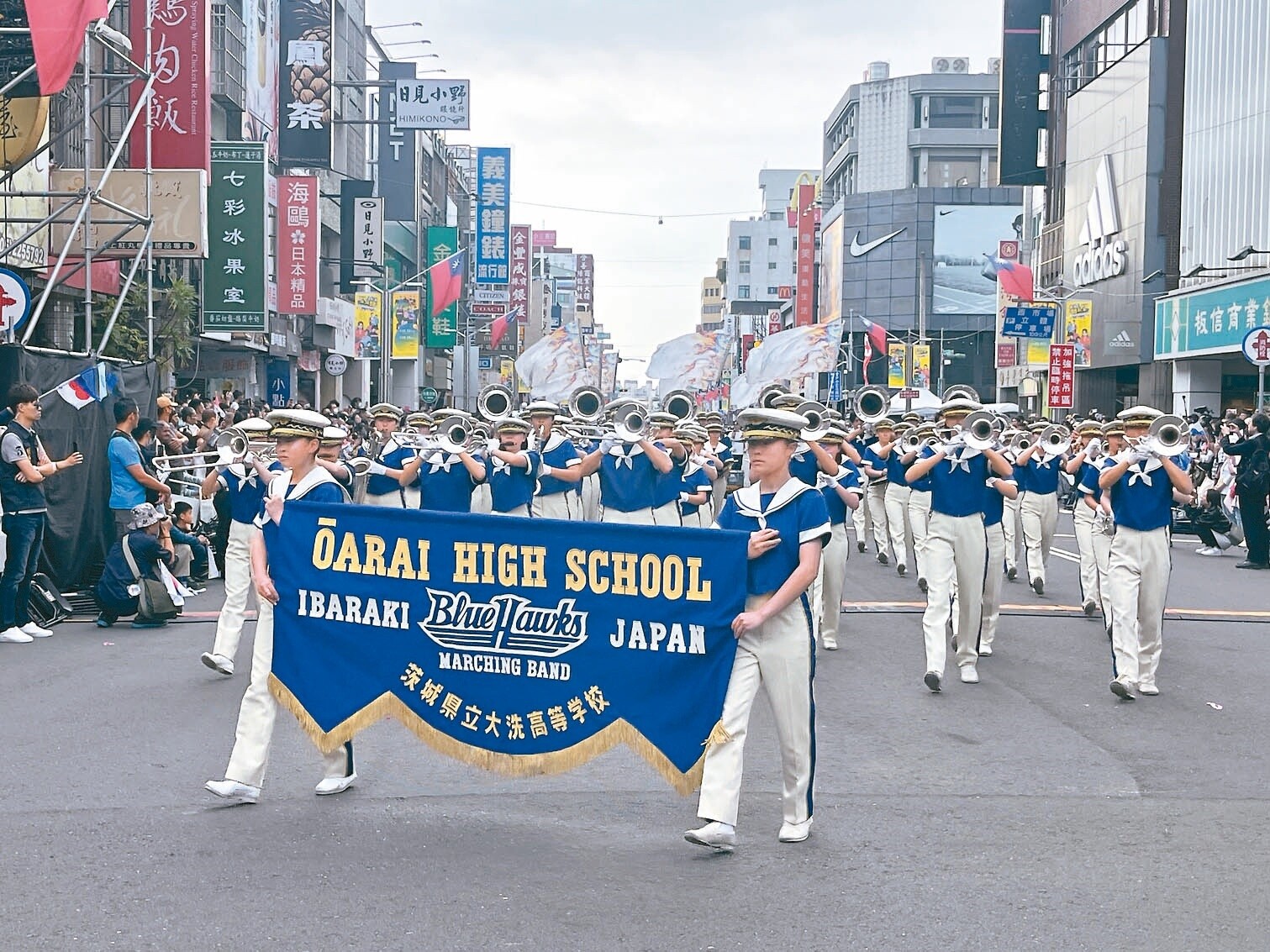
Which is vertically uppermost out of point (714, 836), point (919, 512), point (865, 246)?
point (865, 246)

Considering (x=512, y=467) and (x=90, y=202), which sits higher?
(x=90, y=202)

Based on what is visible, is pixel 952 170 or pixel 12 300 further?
pixel 952 170

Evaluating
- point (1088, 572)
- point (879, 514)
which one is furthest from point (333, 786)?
point (879, 514)

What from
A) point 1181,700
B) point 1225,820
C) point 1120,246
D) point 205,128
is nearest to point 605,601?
point 1225,820

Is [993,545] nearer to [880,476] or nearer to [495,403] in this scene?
[495,403]

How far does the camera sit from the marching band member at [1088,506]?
11.4 m

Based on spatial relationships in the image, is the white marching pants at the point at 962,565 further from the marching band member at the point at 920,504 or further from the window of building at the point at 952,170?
the window of building at the point at 952,170

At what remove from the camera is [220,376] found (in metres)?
40.6

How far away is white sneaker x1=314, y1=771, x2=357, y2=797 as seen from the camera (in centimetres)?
698

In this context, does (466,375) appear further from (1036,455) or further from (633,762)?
(633,762)

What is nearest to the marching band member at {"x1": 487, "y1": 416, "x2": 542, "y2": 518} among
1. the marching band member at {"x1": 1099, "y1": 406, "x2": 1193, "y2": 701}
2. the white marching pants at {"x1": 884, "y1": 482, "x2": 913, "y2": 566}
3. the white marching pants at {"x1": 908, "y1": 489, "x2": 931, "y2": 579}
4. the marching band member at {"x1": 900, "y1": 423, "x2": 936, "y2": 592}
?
the marching band member at {"x1": 900, "y1": 423, "x2": 936, "y2": 592}

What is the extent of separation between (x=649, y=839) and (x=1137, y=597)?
4.99 metres

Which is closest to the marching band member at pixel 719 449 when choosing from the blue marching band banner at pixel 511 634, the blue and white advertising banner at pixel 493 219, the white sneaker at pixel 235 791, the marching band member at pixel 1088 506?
the marching band member at pixel 1088 506

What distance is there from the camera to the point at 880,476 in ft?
56.3
